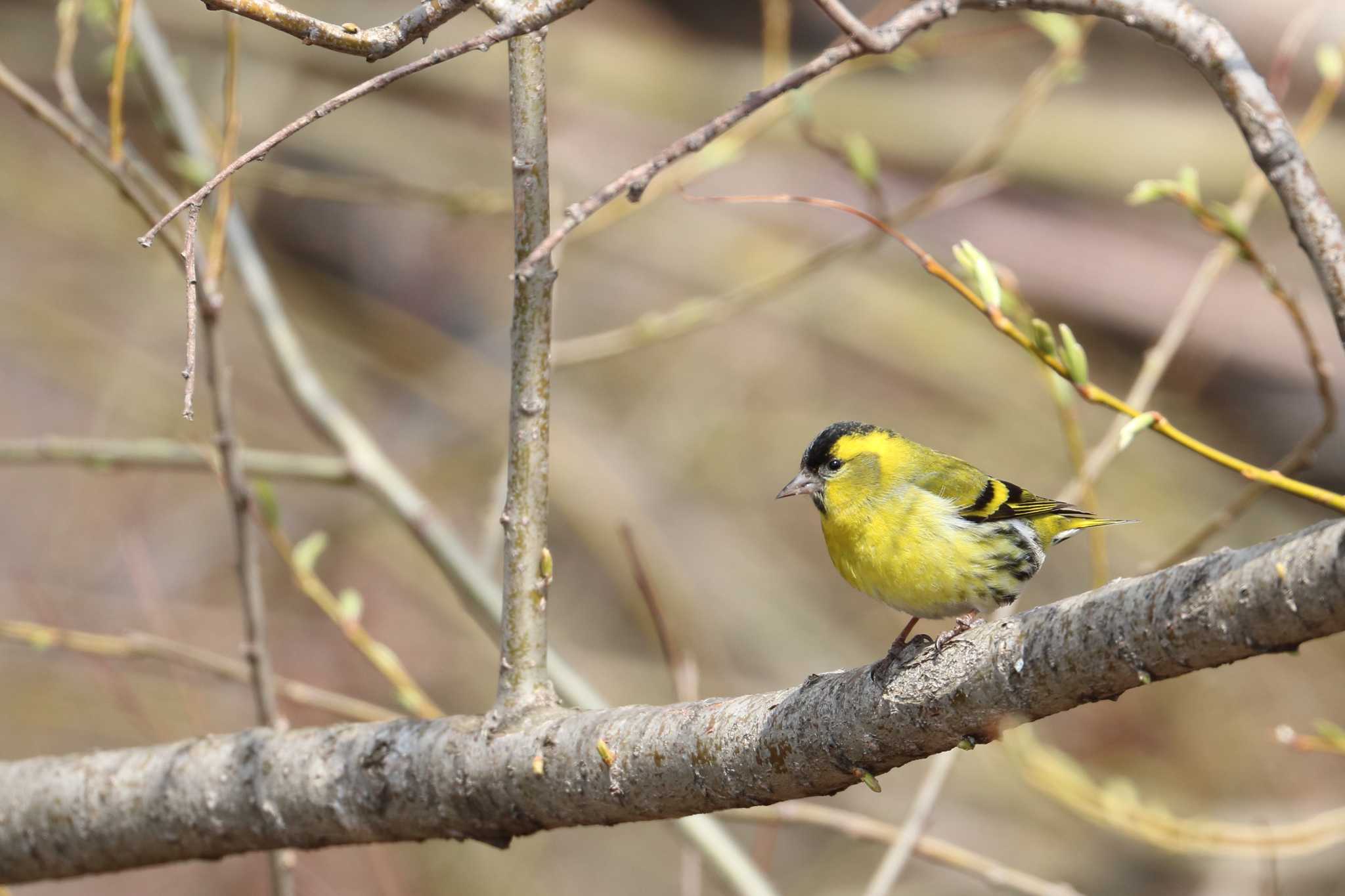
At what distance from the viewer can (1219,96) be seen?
1.55 m

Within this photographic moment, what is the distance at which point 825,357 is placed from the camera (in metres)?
8.19

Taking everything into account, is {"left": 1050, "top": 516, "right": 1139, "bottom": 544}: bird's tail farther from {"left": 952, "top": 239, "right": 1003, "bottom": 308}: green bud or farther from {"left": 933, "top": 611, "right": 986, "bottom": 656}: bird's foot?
{"left": 952, "top": 239, "right": 1003, "bottom": 308}: green bud

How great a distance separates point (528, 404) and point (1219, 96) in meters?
1.14

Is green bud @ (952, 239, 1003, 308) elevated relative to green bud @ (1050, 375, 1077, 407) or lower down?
elevated

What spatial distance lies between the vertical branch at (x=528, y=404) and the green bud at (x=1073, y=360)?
0.83m

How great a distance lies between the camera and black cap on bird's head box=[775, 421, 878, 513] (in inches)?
126

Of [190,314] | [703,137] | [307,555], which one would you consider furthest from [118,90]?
[703,137]

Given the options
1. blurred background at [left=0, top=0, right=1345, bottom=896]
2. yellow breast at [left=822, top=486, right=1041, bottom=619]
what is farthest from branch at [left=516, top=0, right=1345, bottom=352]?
blurred background at [left=0, top=0, right=1345, bottom=896]

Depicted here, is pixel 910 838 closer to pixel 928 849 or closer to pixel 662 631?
pixel 928 849

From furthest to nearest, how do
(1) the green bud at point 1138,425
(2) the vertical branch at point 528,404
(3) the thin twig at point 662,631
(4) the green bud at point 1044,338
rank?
(3) the thin twig at point 662,631
(2) the vertical branch at point 528,404
(4) the green bud at point 1044,338
(1) the green bud at point 1138,425

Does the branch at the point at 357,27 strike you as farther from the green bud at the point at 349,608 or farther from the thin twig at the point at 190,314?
the green bud at the point at 349,608

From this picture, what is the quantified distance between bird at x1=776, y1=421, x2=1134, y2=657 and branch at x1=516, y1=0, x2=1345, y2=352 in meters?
0.96

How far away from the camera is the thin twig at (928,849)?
273cm

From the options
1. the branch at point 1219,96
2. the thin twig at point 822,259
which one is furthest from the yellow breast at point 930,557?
the branch at point 1219,96
